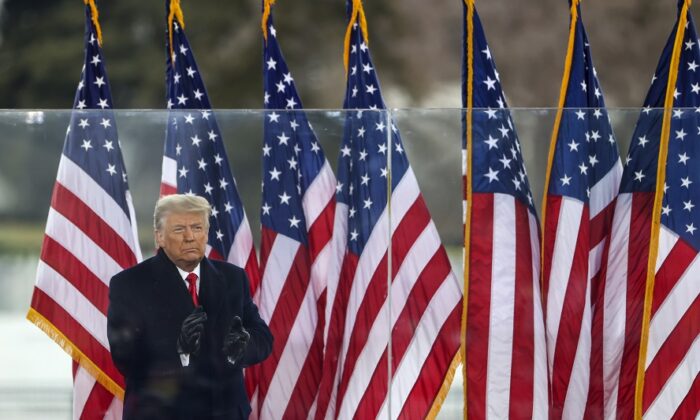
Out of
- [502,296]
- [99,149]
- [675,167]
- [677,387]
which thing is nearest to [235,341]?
[99,149]

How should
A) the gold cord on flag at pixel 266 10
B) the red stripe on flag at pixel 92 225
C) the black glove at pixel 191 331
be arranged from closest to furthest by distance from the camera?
the black glove at pixel 191 331 < the red stripe on flag at pixel 92 225 < the gold cord on flag at pixel 266 10

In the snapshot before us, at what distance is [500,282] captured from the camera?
6500 millimetres

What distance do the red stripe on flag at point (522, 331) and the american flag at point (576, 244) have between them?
0.32 ft

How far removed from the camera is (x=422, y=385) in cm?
655

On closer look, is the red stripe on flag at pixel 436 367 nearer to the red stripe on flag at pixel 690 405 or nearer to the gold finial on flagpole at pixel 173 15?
the red stripe on flag at pixel 690 405

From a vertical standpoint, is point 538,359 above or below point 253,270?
below

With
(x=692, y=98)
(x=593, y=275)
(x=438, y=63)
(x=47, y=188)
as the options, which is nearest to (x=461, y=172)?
(x=593, y=275)

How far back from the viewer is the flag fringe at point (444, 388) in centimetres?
655

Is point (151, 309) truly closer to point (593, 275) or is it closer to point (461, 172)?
point (461, 172)

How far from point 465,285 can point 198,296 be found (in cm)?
125

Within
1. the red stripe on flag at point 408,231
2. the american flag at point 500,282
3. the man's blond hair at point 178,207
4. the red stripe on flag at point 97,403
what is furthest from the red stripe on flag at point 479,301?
the red stripe on flag at point 97,403

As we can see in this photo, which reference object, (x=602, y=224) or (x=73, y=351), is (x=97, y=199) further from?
(x=602, y=224)

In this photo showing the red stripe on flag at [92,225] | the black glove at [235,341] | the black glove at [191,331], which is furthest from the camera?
the red stripe on flag at [92,225]

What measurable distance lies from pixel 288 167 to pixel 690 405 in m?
2.23
